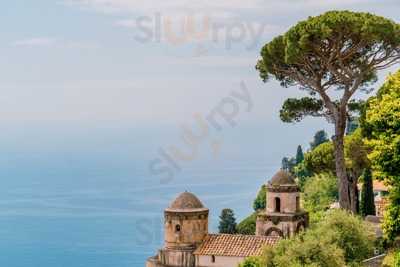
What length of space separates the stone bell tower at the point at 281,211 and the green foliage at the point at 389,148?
26.8ft

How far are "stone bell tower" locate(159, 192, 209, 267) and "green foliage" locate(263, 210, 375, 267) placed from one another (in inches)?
193

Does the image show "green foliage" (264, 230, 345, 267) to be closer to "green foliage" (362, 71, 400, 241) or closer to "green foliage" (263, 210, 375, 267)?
"green foliage" (263, 210, 375, 267)

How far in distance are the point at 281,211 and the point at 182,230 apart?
5.85 meters

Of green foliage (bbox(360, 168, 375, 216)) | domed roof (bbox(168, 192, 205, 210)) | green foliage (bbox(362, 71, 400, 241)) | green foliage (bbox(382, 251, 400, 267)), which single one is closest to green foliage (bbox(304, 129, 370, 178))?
green foliage (bbox(360, 168, 375, 216))

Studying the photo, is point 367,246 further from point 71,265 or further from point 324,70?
point 71,265

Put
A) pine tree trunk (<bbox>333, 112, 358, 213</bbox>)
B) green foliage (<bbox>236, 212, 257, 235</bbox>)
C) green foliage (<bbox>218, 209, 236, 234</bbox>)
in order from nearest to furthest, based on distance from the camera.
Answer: pine tree trunk (<bbox>333, 112, 358, 213</bbox>)
green foliage (<bbox>236, 212, 257, 235</bbox>)
green foliage (<bbox>218, 209, 236, 234</bbox>)

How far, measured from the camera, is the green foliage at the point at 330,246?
26.8m

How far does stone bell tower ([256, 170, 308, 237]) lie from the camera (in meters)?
36.1

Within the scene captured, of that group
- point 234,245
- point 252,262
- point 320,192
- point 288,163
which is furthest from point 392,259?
point 288,163

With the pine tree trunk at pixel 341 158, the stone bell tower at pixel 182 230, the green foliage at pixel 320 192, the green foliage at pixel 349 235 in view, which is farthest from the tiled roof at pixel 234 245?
the green foliage at pixel 320 192

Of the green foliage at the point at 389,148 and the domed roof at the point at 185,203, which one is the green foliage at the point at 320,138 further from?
the green foliage at the point at 389,148

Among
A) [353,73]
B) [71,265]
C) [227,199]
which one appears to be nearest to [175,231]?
[353,73]

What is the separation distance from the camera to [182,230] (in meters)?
32.9

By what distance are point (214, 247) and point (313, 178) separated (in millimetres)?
35098
